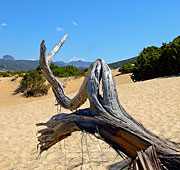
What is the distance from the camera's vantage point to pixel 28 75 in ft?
66.5

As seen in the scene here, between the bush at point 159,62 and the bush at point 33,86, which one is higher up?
the bush at point 159,62

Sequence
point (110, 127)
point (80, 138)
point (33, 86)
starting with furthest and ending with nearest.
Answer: point (33, 86)
point (80, 138)
point (110, 127)

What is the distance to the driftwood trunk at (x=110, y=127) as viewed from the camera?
1.57 meters

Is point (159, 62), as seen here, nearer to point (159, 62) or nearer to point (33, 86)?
point (159, 62)

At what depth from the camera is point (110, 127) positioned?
5.90 ft

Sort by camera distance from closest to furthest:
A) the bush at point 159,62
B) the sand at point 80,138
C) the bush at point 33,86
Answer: the sand at point 80,138, the bush at point 159,62, the bush at point 33,86

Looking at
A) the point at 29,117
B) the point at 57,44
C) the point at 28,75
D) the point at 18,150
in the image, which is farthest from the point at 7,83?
the point at 57,44

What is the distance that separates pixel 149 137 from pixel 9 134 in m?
5.96

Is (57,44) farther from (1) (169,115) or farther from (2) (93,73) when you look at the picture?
(1) (169,115)

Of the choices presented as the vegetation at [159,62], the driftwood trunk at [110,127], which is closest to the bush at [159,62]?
the vegetation at [159,62]

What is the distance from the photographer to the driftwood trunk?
5.14 ft

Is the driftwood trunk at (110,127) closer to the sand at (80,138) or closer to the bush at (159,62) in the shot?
the sand at (80,138)

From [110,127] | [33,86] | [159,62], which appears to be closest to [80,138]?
[110,127]

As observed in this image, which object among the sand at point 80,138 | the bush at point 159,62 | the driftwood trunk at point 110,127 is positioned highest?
the bush at point 159,62
